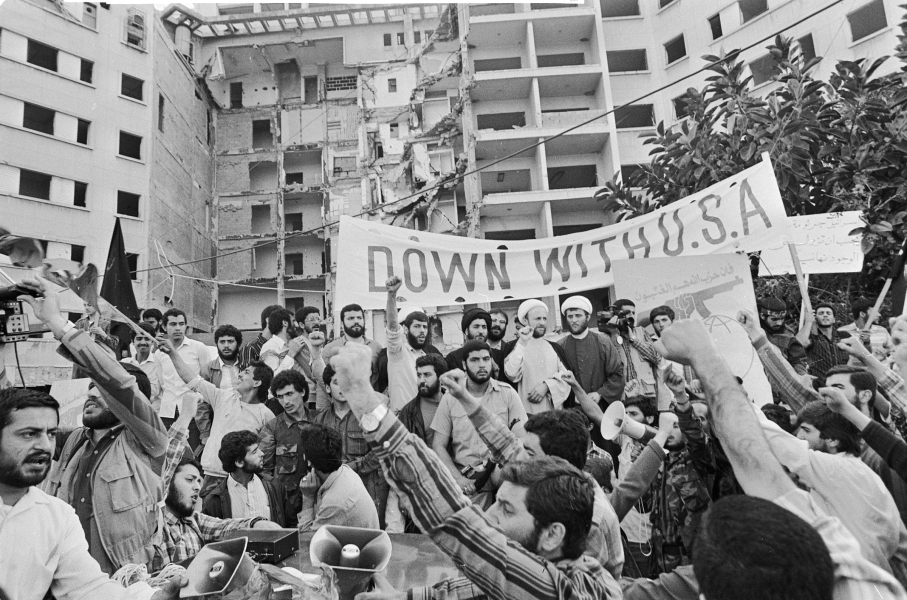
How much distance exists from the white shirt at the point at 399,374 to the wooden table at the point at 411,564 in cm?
207

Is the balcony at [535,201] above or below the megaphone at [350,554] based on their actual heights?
above

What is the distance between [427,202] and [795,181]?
1979 cm

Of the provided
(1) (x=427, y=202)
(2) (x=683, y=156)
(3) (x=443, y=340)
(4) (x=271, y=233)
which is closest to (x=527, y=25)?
(1) (x=427, y=202)

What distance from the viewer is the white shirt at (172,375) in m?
5.94

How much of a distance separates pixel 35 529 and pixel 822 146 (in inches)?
402

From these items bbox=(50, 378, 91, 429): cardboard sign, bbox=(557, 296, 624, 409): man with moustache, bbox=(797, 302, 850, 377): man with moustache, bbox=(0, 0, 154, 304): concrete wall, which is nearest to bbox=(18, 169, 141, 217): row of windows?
bbox=(0, 0, 154, 304): concrete wall

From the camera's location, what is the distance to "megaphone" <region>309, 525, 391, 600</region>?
6.03ft

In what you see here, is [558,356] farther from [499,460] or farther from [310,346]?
[499,460]

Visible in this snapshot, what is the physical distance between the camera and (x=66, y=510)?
2396 millimetres

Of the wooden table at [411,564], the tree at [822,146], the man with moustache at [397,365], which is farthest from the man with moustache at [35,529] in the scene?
the tree at [822,146]

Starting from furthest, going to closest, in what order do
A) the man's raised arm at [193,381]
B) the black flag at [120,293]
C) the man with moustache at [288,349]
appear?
the black flag at [120,293], the man with moustache at [288,349], the man's raised arm at [193,381]

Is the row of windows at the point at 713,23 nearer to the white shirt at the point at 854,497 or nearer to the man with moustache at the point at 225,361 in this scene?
the man with moustache at the point at 225,361

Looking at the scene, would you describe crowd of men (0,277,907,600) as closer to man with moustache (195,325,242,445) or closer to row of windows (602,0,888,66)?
man with moustache (195,325,242,445)

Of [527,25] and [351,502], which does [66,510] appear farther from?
[527,25]
